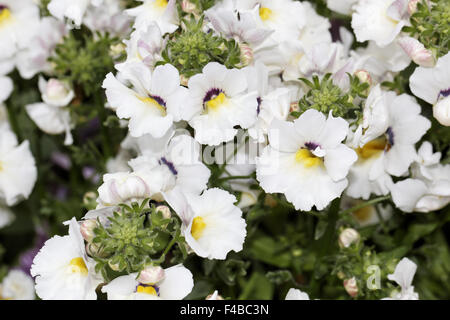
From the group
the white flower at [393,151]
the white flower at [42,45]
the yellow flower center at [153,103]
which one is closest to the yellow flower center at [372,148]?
the white flower at [393,151]

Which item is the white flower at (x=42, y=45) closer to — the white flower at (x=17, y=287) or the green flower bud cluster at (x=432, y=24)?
the white flower at (x=17, y=287)

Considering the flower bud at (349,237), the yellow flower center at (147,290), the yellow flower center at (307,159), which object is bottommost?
the flower bud at (349,237)

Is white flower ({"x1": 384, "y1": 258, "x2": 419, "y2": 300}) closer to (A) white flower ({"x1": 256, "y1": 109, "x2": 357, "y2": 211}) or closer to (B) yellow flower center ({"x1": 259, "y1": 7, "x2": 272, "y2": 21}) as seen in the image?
(A) white flower ({"x1": 256, "y1": 109, "x2": 357, "y2": 211})

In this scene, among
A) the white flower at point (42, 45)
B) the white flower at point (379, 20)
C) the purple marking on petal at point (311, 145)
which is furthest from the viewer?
the white flower at point (42, 45)

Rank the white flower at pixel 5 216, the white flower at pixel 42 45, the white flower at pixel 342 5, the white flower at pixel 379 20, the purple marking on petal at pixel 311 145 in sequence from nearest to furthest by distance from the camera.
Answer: the purple marking on petal at pixel 311 145 < the white flower at pixel 379 20 < the white flower at pixel 342 5 < the white flower at pixel 42 45 < the white flower at pixel 5 216

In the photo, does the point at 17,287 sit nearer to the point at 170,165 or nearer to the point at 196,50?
the point at 170,165

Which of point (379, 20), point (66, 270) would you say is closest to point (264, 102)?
point (379, 20)

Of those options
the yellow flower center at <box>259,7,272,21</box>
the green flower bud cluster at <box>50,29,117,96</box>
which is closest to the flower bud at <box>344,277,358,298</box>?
the yellow flower center at <box>259,7,272,21</box>
